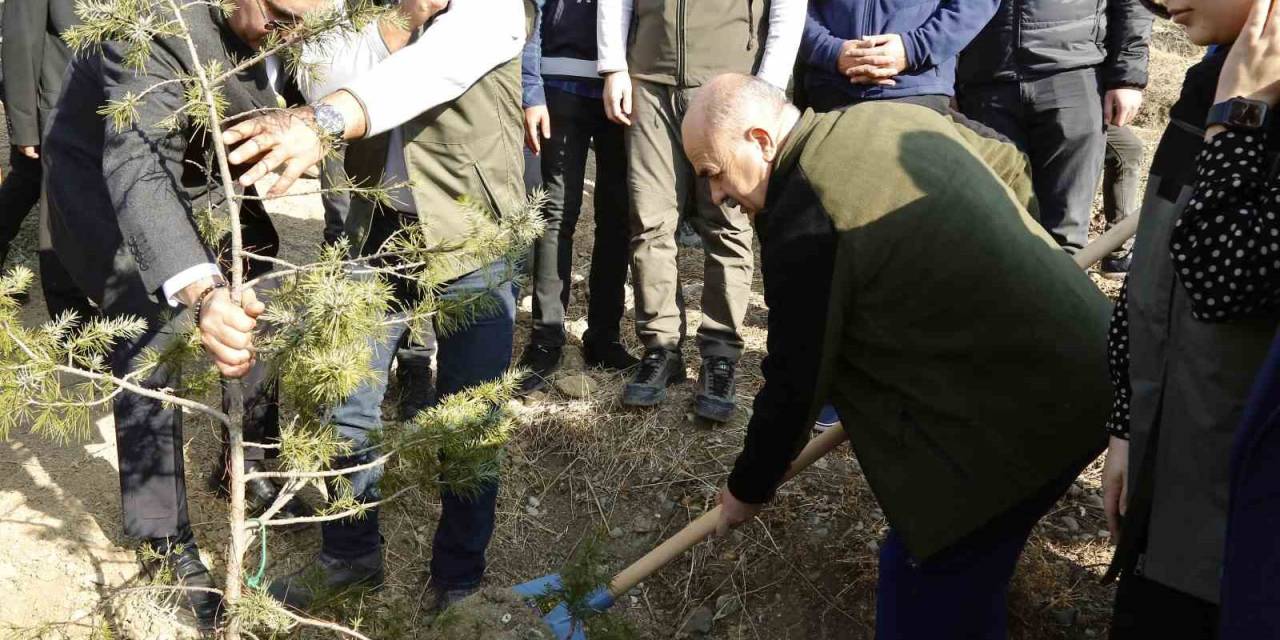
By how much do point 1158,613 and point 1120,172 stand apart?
126 inches

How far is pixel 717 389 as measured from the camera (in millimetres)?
3375

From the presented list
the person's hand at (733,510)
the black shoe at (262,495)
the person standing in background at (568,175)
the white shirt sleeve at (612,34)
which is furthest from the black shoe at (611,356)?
the person's hand at (733,510)

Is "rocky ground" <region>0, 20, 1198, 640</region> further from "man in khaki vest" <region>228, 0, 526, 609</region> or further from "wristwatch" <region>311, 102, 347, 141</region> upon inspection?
"wristwatch" <region>311, 102, 347, 141</region>

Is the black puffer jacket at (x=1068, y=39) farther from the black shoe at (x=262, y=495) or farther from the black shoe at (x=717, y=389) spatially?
the black shoe at (x=262, y=495)

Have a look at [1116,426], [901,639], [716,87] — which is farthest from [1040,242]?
[901,639]

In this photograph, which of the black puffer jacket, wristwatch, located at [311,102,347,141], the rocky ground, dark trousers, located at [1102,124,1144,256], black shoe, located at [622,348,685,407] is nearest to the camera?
wristwatch, located at [311,102,347,141]

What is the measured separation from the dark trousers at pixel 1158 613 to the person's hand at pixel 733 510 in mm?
765

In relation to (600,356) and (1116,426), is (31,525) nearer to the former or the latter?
(600,356)

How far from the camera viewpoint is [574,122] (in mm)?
3562

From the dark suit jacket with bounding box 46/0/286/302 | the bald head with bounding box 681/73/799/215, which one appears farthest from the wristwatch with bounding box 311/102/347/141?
the bald head with bounding box 681/73/799/215

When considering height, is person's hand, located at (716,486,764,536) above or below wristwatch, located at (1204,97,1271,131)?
below

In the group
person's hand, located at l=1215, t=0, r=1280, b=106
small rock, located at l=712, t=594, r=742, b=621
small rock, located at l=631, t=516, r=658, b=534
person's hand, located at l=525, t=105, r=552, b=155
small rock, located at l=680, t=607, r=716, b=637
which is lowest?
small rock, located at l=680, t=607, r=716, b=637

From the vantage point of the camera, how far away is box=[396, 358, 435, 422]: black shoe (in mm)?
3652

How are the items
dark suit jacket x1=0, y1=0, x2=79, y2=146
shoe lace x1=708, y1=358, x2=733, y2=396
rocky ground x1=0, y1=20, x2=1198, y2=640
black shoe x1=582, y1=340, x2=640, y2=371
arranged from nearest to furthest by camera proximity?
rocky ground x1=0, y1=20, x2=1198, y2=640, shoe lace x1=708, y1=358, x2=733, y2=396, dark suit jacket x1=0, y1=0, x2=79, y2=146, black shoe x1=582, y1=340, x2=640, y2=371
